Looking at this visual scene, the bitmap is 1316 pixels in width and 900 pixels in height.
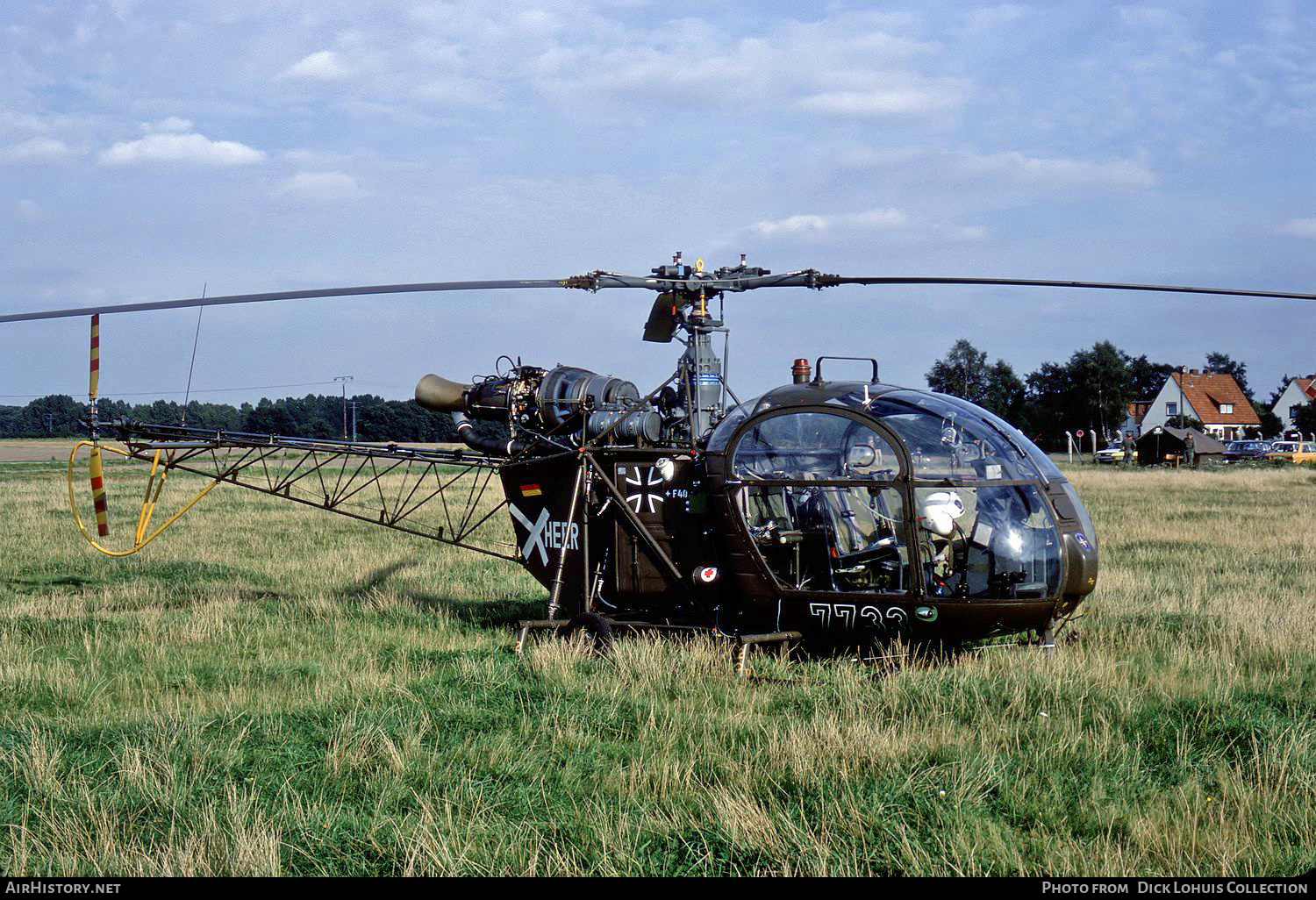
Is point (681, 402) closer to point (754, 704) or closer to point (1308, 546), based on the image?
point (754, 704)

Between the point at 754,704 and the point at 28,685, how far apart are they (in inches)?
223

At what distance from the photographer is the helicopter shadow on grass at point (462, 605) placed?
12188 mm

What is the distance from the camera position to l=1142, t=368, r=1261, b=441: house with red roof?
99.8 meters

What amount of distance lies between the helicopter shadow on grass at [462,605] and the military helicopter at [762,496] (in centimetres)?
112

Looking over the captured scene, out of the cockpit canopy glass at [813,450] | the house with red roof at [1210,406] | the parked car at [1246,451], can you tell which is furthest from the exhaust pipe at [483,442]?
the house with red roof at [1210,406]

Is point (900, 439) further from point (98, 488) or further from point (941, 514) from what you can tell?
point (98, 488)

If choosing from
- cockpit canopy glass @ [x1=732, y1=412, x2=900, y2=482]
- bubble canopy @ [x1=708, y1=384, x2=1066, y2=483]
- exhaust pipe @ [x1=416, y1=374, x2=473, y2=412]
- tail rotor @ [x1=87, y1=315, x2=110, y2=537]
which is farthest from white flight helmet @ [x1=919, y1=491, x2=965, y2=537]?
tail rotor @ [x1=87, y1=315, x2=110, y2=537]

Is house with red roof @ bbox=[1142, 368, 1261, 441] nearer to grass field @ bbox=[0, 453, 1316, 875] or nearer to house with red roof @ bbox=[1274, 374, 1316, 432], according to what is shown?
house with red roof @ bbox=[1274, 374, 1316, 432]

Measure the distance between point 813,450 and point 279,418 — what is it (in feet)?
88.3

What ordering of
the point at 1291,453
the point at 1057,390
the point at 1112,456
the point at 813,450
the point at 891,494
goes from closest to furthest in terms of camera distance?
the point at 891,494, the point at 813,450, the point at 1291,453, the point at 1112,456, the point at 1057,390

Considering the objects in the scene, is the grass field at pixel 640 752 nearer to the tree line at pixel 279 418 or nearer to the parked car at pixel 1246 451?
the tree line at pixel 279 418

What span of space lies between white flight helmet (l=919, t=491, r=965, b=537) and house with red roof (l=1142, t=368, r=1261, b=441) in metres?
99.1

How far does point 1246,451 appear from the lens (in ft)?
221

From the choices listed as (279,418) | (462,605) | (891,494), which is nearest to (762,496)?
(891,494)
